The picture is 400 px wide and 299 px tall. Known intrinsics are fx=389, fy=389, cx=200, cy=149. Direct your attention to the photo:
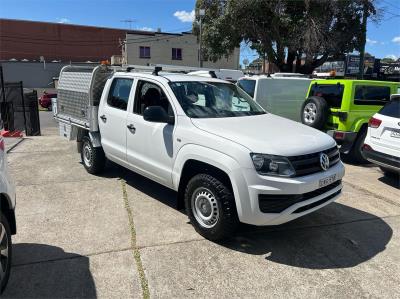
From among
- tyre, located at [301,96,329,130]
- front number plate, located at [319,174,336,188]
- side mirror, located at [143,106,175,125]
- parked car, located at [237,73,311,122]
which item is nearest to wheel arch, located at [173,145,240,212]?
side mirror, located at [143,106,175,125]

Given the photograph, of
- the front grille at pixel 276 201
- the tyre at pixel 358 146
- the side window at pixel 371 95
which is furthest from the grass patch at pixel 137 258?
the side window at pixel 371 95

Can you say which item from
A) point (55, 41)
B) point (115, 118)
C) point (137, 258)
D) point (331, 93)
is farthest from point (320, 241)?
point (55, 41)

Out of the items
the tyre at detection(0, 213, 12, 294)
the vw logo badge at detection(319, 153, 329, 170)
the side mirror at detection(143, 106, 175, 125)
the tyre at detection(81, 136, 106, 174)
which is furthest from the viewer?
the tyre at detection(81, 136, 106, 174)

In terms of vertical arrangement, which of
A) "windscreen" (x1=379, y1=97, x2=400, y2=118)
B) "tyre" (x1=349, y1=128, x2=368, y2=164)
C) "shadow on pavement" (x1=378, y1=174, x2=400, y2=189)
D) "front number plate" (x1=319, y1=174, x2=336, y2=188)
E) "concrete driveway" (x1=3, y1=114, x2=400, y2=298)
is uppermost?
"windscreen" (x1=379, y1=97, x2=400, y2=118)

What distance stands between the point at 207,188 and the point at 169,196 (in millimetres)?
1816

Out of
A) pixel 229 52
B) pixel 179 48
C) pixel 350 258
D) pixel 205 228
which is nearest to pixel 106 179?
pixel 205 228

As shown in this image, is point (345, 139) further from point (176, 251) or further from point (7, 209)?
point (7, 209)

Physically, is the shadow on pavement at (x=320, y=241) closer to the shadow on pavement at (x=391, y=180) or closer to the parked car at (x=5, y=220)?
the shadow on pavement at (x=391, y=180)

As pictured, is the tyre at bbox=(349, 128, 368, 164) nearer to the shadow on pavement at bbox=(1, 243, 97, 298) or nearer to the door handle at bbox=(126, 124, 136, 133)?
the door handle at bbox=(126, 124, 136, 133)

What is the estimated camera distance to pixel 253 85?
10344 mm

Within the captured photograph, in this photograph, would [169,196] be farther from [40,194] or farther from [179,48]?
[179,48]

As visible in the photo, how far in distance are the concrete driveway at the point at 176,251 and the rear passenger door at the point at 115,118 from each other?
67 cm

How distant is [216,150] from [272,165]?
24.3 inches

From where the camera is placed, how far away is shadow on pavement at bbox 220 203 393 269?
13.2ft
